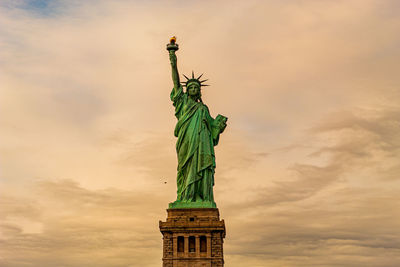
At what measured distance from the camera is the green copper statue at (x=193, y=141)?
176 feet

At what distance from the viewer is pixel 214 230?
172 feet

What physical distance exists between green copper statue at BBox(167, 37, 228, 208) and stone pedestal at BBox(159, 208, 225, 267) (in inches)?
33.8

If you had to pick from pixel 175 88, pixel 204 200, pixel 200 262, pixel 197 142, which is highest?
pixel 175 88

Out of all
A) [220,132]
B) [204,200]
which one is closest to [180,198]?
[204,200]

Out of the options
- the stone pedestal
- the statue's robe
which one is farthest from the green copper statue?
the stone pedestal

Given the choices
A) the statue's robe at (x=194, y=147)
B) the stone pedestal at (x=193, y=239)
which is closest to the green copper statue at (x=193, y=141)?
the statue's robe at (x=194, y=147)

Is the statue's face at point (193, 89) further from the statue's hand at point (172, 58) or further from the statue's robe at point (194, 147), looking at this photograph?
the statue's hand at point (172, 58)

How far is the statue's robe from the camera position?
53844mm

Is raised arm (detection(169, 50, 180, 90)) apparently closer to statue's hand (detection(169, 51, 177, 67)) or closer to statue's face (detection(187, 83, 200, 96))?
statue's hand (detection(169, 51, 177, 67))

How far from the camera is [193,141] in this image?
179ft

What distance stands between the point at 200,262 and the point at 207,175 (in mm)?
5838

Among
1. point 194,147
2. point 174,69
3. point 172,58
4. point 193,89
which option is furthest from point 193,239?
point 172,58

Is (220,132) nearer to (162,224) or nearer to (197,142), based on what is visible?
(197,142)


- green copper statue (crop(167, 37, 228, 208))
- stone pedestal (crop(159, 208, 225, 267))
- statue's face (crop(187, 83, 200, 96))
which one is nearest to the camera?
stone pedestal (crop(159, 208, 225, 267))
